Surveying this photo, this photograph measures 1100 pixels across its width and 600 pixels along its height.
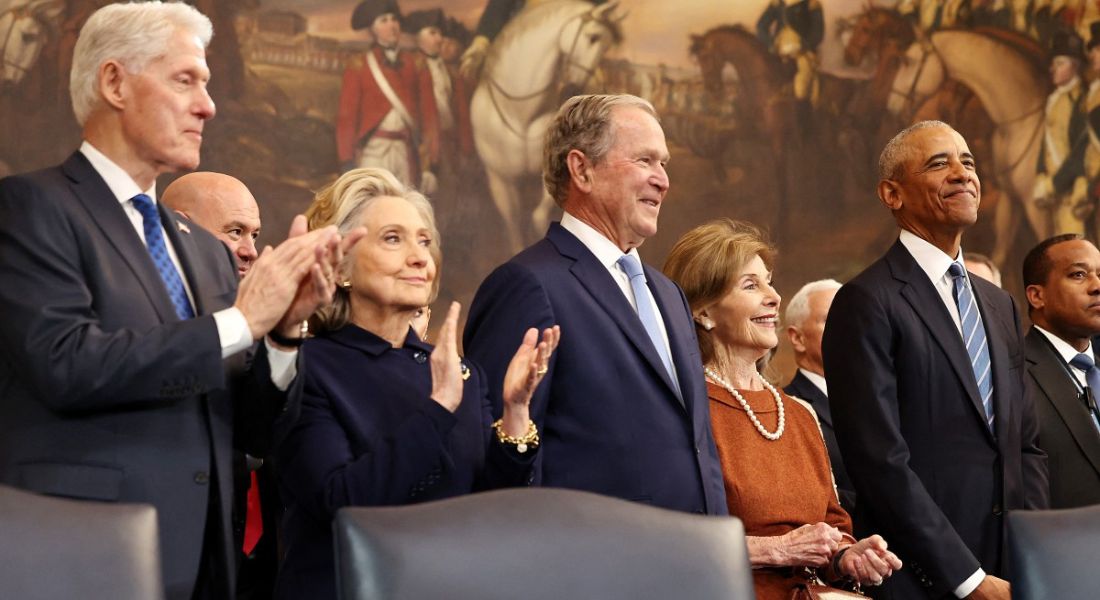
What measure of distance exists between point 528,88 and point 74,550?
7.88 metres

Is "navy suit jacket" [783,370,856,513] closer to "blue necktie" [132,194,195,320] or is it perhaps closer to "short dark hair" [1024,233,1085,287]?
"short dark hair" [1024,233,1085,287]

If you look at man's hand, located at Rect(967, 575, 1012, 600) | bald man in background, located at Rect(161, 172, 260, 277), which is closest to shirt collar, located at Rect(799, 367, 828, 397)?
man's hand, located at Rect(967, 575, 1012, 600)

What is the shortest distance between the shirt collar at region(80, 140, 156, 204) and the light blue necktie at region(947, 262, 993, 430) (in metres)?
2.56

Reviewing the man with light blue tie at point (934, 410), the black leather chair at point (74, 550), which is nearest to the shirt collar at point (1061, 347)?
the man with light blue tie at point (934, 410)

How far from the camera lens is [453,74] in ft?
30.9

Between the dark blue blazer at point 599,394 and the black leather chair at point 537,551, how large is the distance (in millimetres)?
1260

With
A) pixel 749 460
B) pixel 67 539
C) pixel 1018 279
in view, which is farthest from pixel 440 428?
pixel 1018 279

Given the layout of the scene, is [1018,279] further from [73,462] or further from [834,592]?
[73,462]

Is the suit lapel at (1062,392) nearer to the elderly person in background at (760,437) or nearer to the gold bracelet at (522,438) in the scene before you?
the elderly person in background at (760,437)

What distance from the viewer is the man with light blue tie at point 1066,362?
188 inches

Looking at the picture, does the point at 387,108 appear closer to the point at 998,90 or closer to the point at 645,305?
the point at 998,90

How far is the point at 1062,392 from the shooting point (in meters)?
4.91

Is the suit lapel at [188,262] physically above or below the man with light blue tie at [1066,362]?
above

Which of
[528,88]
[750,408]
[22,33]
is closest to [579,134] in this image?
[750,408]
